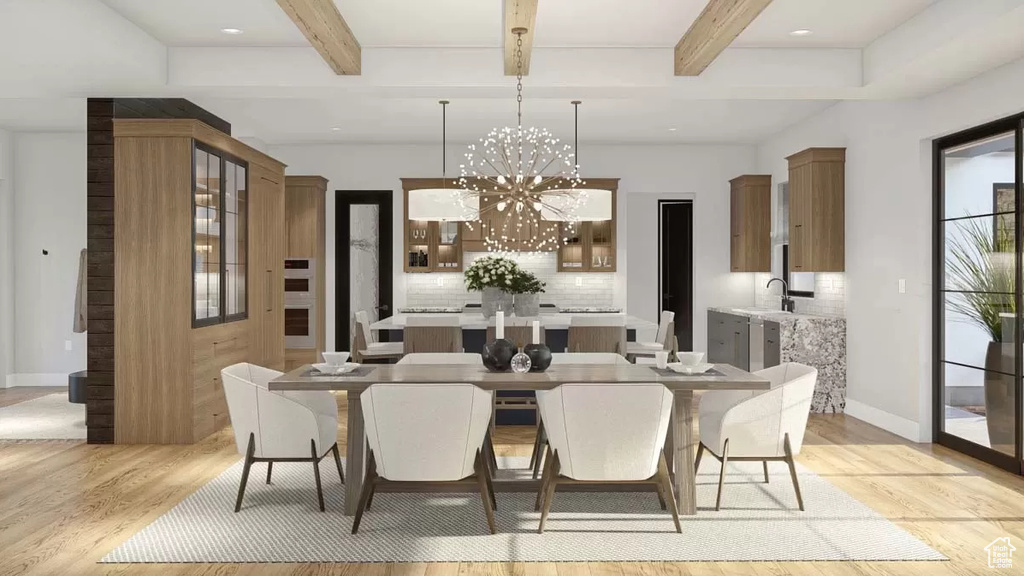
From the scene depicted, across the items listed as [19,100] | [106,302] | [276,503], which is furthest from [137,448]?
[19,100]

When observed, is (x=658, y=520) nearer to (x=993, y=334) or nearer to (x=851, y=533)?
(x=851, y=533)

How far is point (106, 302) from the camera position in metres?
6.27

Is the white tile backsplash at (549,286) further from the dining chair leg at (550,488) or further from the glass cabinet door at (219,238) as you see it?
the dining chair leg at (550,488)

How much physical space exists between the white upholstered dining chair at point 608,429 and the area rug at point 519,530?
1.08 feet

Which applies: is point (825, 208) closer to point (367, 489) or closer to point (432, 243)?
point (432, 243)

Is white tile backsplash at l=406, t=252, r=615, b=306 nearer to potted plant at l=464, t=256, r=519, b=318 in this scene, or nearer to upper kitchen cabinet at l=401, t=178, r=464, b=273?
upper kitchen cabinet at l=401, t=178, r=464, b=273

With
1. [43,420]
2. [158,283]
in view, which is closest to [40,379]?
[43,420]

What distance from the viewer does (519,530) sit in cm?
412

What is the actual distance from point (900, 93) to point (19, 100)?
756 cm

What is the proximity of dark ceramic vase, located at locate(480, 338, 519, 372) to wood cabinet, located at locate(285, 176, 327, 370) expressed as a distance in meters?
5.79

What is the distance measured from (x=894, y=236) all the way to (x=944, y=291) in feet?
2.35

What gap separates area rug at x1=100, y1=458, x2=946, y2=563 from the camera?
12.3 ft

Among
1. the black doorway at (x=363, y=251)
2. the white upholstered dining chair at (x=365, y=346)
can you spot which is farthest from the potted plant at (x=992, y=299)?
the black doorway at (x=363, y=251)

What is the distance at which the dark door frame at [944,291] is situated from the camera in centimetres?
533
